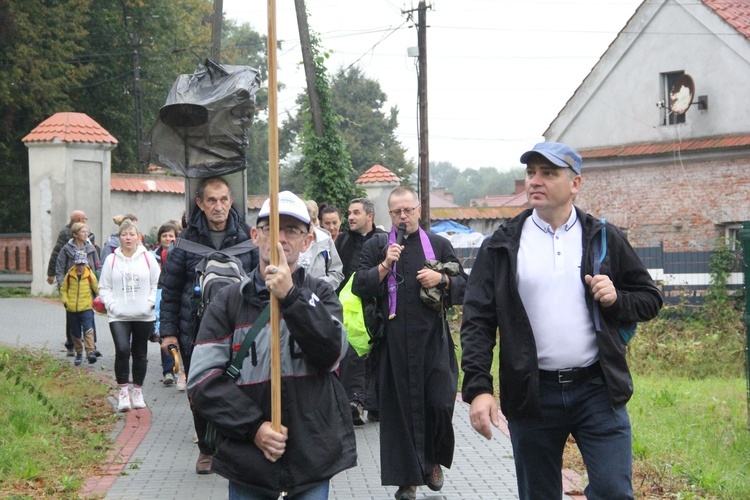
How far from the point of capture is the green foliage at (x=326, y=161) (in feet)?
60.5

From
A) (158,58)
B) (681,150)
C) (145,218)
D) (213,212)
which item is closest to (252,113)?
(213,212)

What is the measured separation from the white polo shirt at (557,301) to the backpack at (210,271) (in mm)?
2467

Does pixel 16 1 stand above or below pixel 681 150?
above

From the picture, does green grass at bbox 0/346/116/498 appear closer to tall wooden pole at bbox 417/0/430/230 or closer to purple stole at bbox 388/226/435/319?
purple stole at bbox 388/226/435/319

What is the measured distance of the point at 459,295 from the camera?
7230 millimetres

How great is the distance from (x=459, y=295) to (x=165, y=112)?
11.6 ft

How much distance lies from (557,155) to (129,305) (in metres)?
6.47

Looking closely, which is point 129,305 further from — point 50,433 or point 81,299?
point 81,299

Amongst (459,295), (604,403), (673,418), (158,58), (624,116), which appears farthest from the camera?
(158,58)

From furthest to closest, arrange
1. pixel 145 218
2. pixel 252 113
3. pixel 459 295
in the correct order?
pixel 145 218, pixel 252 113, pixel 459 295

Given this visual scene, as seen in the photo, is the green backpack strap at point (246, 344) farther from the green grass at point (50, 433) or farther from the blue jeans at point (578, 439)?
the green grass at point (50, 433)

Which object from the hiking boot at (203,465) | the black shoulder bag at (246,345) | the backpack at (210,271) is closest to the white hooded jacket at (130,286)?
the hiking boot at (203,465)

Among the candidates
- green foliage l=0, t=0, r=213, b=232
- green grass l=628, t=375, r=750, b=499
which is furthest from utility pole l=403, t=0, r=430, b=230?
green grass l=628, t=375, r=750, b=499

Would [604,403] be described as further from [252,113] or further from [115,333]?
[115,333]
